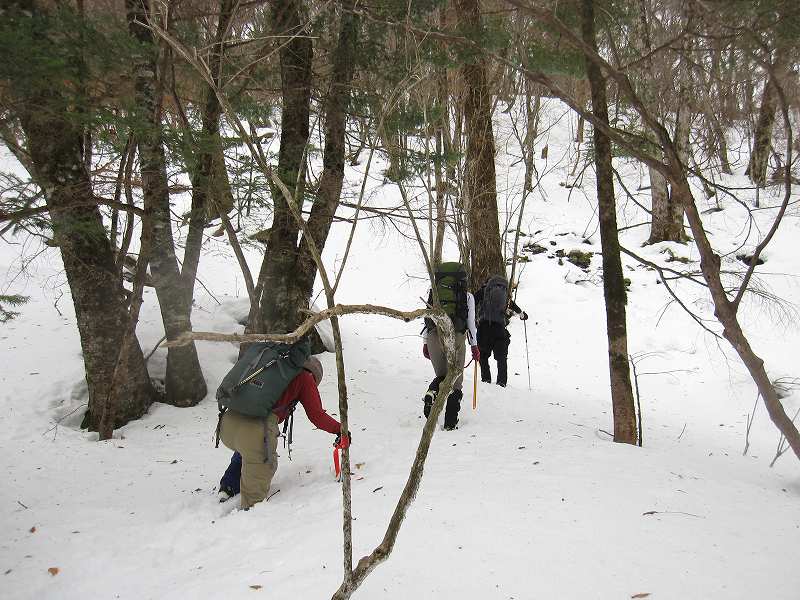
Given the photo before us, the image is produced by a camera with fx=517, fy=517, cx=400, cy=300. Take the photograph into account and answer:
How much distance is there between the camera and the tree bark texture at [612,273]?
4.44 metres

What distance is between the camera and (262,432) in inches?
144

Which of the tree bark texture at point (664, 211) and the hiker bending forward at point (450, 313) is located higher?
the tree bark texture at point (664, 211)

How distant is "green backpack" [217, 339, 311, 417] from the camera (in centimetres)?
353

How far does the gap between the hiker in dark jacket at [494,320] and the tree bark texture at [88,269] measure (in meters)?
4.41

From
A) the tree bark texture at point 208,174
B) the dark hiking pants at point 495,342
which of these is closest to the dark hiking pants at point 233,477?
the tree bark texture at point 208,174

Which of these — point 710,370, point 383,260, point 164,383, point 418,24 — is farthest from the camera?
point 383,260

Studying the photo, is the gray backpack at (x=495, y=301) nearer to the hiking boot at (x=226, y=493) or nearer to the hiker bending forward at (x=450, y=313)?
the hiker bending forward at (x=450, y=313)

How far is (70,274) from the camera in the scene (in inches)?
206

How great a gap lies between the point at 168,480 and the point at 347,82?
4157 mm

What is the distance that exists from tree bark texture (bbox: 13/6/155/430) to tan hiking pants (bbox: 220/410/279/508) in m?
2.15

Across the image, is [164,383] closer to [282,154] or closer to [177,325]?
[177,325]

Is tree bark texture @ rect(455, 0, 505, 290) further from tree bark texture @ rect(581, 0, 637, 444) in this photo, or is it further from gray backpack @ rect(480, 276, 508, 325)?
tree bark texture @ rect(581, 0, 637, 444)

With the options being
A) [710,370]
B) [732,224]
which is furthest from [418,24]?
[732,224]

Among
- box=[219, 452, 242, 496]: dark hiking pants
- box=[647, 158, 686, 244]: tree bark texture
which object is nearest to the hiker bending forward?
box=[219, 452, 242, 496]: dark hiking pants
